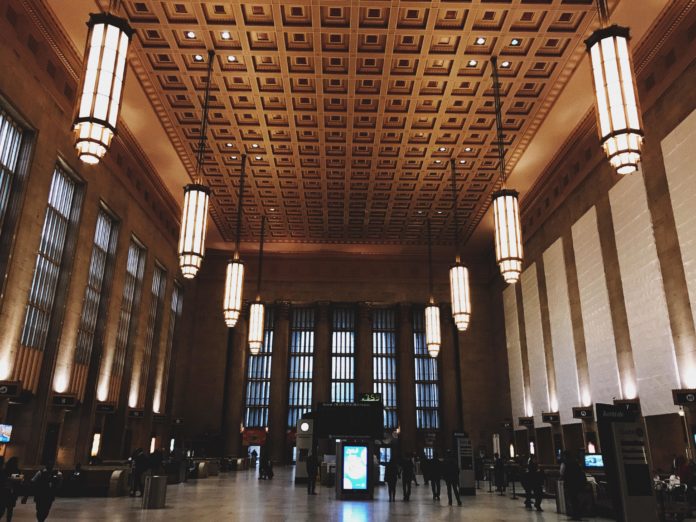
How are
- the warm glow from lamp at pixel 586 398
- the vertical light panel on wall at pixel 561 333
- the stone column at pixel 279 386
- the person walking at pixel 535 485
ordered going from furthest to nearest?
the stone column at pixel 279 386
the vertical light panel on wall at pixel 561 333
the warm glow from lamp at pixel 586 398
the person walking at pixel 535 485

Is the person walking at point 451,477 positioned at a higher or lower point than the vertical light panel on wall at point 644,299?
lower

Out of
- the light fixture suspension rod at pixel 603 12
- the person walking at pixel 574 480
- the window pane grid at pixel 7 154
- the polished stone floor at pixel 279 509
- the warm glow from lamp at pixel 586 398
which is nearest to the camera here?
the light fixture suspension rod at pixel 603 12

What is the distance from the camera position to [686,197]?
1220cm

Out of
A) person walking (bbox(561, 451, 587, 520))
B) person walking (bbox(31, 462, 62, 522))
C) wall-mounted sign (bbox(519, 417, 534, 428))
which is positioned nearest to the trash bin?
person walking (bbox(31, 462, 62, 522))

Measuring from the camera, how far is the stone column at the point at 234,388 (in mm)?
27656

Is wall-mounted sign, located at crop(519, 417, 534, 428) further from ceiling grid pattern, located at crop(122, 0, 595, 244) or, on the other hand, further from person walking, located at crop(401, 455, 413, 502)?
person walking, located at crop(401, 455, 413, 502)

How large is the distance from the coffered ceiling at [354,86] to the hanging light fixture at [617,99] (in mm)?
6083

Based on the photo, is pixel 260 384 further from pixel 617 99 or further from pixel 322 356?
pixel 617 99

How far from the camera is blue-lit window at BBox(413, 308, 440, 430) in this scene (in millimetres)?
29141

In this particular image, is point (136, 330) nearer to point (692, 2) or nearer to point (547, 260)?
point (547, 260)

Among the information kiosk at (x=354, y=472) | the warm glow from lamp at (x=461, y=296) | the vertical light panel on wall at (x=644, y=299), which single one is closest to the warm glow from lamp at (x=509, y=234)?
the vertical light panel on wall at (x=644, y=299)

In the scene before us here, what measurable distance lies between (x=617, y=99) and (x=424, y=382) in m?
24.6

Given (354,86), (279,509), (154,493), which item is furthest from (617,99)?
(154,493)

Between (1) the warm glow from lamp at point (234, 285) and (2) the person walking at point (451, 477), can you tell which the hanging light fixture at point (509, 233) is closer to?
(2) the person walking at point (451, 477)
